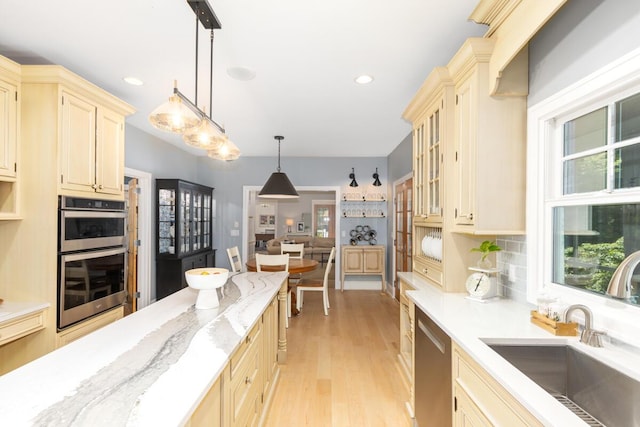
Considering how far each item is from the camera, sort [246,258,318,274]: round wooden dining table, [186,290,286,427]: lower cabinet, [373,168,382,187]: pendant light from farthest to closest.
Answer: [373,168,382,187]: pendant light → [246,258,318,274]: round wooden dining table → [186,290,286,427]: lower cabinet

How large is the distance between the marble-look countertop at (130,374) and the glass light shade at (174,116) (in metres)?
1.03

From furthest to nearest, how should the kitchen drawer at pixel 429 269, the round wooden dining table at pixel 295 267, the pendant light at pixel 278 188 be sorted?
the pendant light at pixel 278 188
the round wooden dining table at pixel 295 267
the kitchen drawer at pixel 429 269

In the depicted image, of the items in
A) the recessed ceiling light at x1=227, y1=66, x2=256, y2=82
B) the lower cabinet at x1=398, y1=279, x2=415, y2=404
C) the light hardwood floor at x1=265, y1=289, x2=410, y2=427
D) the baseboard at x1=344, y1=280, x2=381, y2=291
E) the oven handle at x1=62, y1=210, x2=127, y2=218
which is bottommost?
the light hardwood floor at x1=265, y1=289, x2=410, y2=427

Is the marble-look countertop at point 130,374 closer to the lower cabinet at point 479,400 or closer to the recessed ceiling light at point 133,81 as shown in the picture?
the lower cabinet at point 479,400

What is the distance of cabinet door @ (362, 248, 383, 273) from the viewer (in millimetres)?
6035

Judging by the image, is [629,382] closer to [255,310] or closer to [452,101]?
[255,310]

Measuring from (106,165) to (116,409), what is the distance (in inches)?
95.7

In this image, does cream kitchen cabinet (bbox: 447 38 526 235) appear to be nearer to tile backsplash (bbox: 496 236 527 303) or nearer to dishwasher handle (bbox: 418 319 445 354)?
tile backsplash (bbox: 496 236 527 303)

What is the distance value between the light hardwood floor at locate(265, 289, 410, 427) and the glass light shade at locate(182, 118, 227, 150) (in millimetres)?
1920

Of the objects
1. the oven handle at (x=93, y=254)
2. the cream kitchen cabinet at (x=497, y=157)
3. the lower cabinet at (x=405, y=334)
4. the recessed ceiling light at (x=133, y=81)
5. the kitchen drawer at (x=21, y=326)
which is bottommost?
the lower cabinet at (x=405, y=334)

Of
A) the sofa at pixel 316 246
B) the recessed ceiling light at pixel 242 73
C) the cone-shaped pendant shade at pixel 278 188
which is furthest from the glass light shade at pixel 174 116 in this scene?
the sofa at pixel 316 246

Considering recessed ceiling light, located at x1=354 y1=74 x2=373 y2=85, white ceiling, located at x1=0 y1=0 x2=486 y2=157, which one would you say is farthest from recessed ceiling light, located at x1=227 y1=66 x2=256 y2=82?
recessed ceiling light, located at x1=354 y1=74 x2=373 y2=85

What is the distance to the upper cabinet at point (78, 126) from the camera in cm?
227

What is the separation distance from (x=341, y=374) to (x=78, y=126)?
2936 mm
